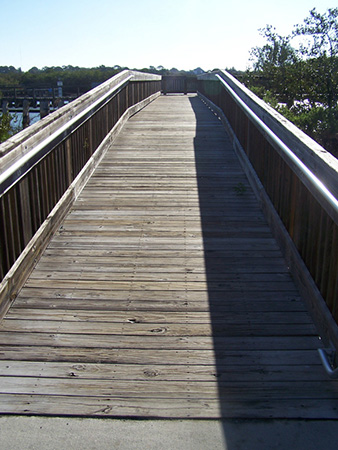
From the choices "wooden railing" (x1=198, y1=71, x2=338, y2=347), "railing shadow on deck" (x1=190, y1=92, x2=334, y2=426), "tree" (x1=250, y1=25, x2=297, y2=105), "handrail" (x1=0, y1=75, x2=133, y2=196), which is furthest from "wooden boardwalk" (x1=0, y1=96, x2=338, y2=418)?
"tree" (x1=250, y1=25, x2=297, y2=105)

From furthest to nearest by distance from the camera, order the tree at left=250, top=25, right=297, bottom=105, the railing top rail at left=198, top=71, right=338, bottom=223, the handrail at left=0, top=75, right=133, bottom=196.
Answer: the tree at left=250, top=25, right=297, bottom=105
the handrail at left=0, top=75, right=133, bottom=196
the railing top rail at left=198, top=71, right=338, bottom=223

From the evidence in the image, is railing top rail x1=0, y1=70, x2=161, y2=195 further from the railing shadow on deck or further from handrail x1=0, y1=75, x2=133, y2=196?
the railing shadow on deck

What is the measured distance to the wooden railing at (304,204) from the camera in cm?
329

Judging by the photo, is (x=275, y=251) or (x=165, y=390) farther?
(x=275, y=251)

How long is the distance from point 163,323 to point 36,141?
6.31 feet

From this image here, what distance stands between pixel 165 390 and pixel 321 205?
4.95ft

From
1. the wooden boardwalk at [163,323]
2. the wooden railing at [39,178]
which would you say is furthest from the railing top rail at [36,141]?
the wooden boardwalk at [163,323]

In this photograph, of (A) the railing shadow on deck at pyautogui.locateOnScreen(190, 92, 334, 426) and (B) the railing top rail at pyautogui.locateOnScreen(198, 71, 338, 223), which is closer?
(A) the railing shadow on deck at pyautogui.locateOnScreen(190, 92, 334, 426)

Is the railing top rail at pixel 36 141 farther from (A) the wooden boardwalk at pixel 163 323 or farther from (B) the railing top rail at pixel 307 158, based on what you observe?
(B) the railing top rail at pixel 307 158

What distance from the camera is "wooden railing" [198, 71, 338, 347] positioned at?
3295 millimetres

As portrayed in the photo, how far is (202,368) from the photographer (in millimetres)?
3127

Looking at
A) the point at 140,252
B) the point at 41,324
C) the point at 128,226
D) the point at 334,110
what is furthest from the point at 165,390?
the point at 334,110

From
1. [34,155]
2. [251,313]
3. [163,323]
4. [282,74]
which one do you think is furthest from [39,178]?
[282,74]

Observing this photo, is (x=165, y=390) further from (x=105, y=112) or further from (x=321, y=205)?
(x=105, y=112)
